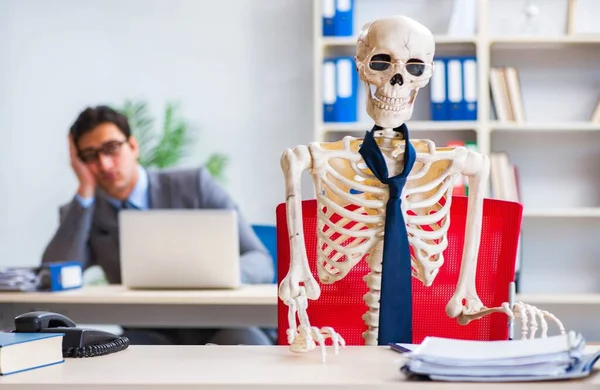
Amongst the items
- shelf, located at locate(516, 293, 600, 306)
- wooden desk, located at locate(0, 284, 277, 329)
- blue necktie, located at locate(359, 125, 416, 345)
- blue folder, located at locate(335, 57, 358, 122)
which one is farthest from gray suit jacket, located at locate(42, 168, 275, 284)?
blue necktie, located at locate(359, 125, 416, 345)

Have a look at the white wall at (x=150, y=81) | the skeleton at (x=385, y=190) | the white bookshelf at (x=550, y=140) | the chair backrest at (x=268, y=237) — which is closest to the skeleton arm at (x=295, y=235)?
the skeleton at (x=385, y=190)

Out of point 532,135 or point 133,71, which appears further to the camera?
point 133,71

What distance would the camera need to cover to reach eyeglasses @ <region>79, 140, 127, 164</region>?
4148 millimetres

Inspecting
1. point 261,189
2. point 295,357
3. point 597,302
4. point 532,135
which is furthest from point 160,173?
point 295,357

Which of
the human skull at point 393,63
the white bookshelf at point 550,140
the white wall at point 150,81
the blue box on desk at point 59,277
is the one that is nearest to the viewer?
the human skull at point 393,63

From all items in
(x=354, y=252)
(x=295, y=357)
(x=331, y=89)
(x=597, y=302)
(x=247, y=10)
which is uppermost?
(x=247, y=10)

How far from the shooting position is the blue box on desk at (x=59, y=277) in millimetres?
3107

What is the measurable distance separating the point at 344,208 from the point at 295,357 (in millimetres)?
431

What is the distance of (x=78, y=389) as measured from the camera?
4.02 ft

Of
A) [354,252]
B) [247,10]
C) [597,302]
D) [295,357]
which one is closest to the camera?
[295,357]

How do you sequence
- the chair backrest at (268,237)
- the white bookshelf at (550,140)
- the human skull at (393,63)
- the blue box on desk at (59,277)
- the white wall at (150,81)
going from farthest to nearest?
the white wall at (150,81)
the white bookshelf at (550,140)
the chair backrest at (268,237)
the blue box on desk at (59,277)
the human skull at (393,63)

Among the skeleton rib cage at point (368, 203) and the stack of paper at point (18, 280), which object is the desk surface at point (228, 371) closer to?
the skeleton rib cage at point (368, 203)

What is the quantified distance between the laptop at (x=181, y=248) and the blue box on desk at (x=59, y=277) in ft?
0.85

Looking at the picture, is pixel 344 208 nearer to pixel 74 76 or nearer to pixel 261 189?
pixel 261 189
